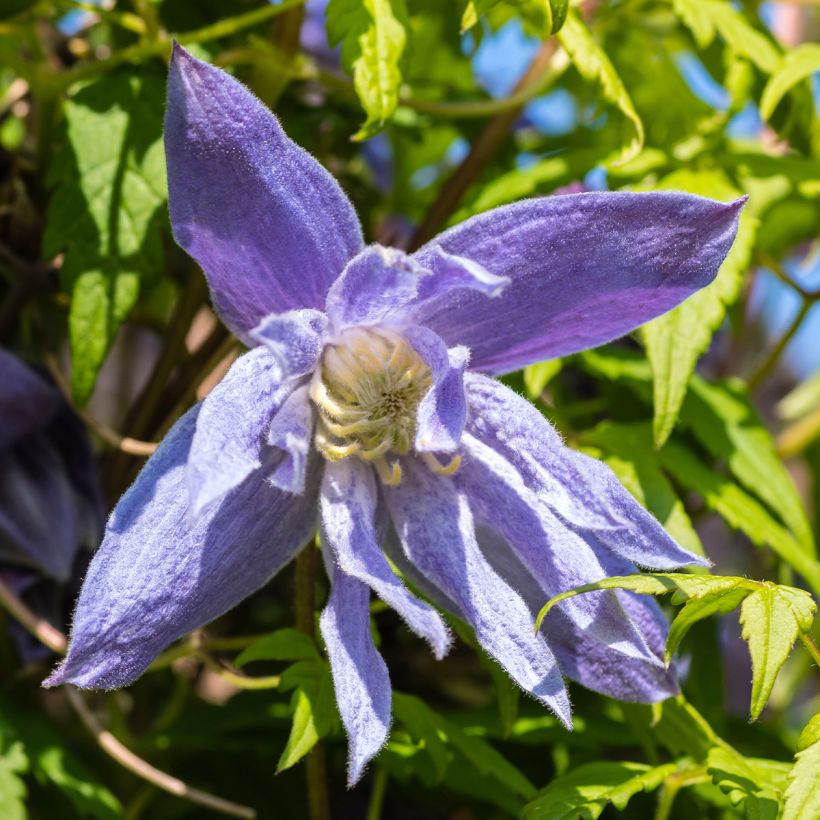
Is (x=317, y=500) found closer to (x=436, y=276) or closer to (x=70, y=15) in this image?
(x=436, y=276)

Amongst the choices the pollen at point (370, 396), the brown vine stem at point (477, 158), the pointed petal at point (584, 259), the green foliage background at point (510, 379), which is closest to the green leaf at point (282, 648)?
the green foliage background at point (510, 379)

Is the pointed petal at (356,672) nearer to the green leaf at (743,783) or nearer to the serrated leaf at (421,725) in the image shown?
the serrated leaf at (421,725)

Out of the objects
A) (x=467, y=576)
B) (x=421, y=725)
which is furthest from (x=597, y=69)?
(x=421, y=725)

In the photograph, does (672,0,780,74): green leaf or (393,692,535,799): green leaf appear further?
(672,0,780,74): green leaf

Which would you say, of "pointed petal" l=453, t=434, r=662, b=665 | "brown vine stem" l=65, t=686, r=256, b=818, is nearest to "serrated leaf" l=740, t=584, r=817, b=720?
"pointed petal" l=453, t=434, r=662, b=665

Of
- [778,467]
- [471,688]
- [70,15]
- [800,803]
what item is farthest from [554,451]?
[70,15]

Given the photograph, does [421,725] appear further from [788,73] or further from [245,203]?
[788,73]

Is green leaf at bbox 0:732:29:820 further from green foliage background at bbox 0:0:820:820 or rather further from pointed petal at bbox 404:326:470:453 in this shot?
pointed petal at bbox 404:326:470:453
